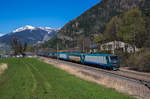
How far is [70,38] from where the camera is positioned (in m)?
188

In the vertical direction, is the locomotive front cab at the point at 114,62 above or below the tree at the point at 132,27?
below

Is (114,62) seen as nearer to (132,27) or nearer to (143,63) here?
(143,63)

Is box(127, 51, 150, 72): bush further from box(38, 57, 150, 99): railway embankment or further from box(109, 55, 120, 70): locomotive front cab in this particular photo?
box(38, 57, 150, 99): railway embankment

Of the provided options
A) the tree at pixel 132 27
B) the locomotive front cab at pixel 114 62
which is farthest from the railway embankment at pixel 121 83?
the tree at pixel 132 27

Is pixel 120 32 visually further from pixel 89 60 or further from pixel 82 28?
pixel 82 28

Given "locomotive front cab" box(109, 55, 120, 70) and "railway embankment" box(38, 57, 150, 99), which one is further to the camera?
"locomotive front cab" box(109, 55, 120, 70)

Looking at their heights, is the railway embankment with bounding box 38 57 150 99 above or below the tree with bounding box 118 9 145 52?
below

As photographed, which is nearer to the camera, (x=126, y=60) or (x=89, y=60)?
(x=126, y=60)

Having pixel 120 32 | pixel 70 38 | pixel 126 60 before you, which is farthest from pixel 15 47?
pixel 126 60

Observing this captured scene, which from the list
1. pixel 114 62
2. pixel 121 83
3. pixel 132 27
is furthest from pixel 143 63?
pixel 132 27

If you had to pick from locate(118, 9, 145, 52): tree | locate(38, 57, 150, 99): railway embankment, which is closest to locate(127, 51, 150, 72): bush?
locate(38, 57, 150, 99): railway embankment

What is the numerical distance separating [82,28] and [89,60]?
155 m

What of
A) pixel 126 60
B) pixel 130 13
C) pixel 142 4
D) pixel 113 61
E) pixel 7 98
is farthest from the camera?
pixel 142 4

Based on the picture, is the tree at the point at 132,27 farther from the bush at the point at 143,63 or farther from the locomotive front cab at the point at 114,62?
the locomotive front cab at the point at 114,62
